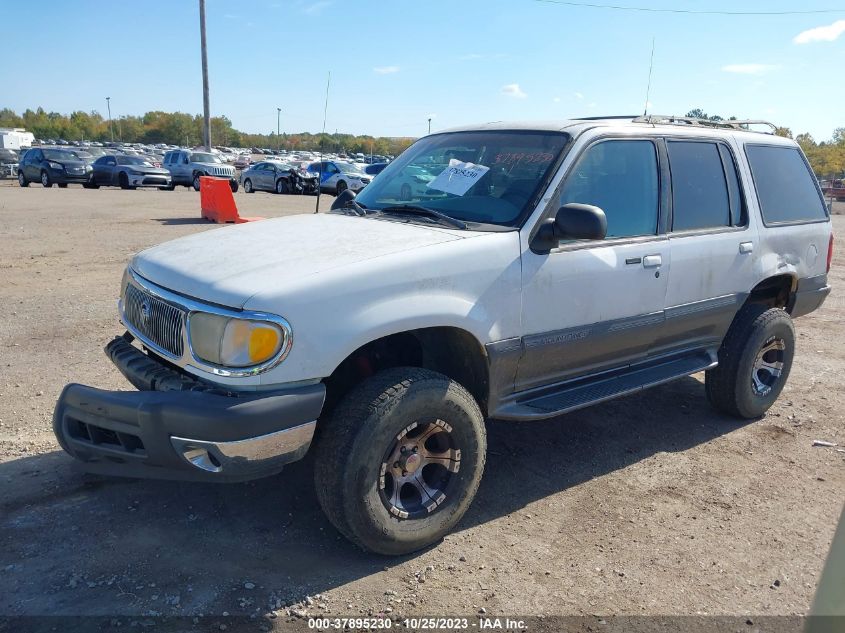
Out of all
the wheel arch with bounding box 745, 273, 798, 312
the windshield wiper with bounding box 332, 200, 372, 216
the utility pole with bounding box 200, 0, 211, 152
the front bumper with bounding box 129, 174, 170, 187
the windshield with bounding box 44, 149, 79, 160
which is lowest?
the front bumper with bounding box 129, 174, 170, 187

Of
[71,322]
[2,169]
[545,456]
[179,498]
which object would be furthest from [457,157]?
[2,169]

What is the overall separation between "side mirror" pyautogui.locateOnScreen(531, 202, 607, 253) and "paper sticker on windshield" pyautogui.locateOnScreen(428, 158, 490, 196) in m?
0.60

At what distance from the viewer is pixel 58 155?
88.3 feet

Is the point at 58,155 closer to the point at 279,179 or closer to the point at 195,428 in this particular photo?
the point at 279,179

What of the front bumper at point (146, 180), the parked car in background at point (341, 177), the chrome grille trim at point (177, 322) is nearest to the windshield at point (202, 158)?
the front bumper at point (146, 180)

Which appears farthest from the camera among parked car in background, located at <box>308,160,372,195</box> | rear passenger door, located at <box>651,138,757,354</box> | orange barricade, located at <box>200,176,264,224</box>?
parked car in background, located at <box>308,160,372,195</box>

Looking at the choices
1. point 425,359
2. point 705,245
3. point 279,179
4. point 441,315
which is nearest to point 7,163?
point 279,179

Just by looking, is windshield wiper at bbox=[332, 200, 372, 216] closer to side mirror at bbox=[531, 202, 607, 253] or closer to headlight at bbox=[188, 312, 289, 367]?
side mirror at bbox=[531, 202, 607, 253]

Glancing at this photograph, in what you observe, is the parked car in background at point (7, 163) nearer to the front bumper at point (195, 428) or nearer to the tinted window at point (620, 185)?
the front bumper at point (195, 428)

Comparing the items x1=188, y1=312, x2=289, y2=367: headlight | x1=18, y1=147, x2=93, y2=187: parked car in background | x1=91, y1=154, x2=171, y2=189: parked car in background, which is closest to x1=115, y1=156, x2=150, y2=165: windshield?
x1=91, y1=154, x2=171, y2=189: parked car in background

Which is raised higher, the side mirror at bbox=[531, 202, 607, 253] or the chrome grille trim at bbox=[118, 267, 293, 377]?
the side mirror at bbox=[531, 202, 607, 253]

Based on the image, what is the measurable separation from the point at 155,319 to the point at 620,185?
2.69 metres

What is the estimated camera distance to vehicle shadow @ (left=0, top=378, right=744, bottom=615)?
2883 mm

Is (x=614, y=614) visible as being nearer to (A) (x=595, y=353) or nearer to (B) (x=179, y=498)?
(A) (x=595, y=353)
